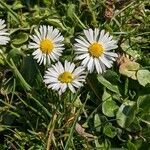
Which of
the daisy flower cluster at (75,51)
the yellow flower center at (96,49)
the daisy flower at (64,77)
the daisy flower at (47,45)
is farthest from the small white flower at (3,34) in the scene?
the yellow flower center at (96,49)

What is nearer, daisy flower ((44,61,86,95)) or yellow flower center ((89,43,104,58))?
daisy flower ((44,61,86,95))

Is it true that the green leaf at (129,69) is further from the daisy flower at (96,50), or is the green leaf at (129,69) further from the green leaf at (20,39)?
the green leaf at (20,39)

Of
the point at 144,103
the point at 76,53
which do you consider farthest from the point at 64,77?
the point at 144,103

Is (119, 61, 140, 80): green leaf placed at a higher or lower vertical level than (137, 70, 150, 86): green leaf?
higher

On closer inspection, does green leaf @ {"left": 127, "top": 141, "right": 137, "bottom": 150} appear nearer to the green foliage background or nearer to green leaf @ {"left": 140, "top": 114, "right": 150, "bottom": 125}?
the green foliage background

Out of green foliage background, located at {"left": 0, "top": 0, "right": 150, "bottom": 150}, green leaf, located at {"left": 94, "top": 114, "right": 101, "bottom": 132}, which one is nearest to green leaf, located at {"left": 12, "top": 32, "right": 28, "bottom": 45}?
green foliage background, located at {"left": 0, "top": 0, "right": 150, "bottom": 150}

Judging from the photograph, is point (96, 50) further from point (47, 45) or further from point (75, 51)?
point (47, 45)
